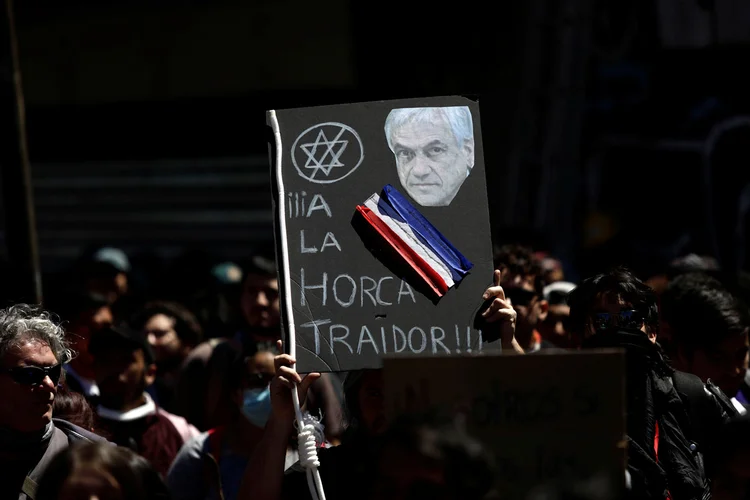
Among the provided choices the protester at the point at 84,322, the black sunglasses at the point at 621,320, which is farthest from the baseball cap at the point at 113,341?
the black sunglasses at the point at 621,320

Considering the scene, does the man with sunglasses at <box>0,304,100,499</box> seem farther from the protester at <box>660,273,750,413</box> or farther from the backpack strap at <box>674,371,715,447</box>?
the protester at <box>660,273,750,413</box>

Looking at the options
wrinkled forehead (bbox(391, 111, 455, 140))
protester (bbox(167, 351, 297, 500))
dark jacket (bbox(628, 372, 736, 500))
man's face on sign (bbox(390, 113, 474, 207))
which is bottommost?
protester (bbox(167, 351, 297, 500))

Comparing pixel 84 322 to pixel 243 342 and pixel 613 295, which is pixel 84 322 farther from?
pixel 613 295

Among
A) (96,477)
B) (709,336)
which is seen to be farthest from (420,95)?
(96,477)

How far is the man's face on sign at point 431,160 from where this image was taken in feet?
13.1

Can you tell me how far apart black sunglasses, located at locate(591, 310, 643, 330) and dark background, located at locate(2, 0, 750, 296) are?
4.96 m

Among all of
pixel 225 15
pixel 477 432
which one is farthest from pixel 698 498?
pixel 225 15

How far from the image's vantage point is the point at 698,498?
366 cm

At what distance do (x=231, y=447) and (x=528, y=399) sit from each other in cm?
216

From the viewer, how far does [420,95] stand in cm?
1069

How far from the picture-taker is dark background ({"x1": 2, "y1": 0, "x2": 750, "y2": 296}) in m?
10.2

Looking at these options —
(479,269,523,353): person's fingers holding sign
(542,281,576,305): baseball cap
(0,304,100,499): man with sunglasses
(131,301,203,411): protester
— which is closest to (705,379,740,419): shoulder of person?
(479,269,523,353): person's fingers holding sign

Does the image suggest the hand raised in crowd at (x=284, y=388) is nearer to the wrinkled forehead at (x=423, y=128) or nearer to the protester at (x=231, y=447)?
the wrinkled forehead at (x=423, y=128)

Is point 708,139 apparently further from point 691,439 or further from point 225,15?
point 691,439
